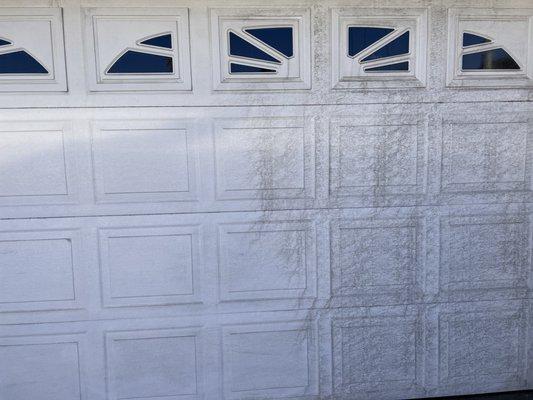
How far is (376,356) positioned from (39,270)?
196 cm

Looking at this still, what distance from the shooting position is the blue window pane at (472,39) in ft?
9.34

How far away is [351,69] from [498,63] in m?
0.85

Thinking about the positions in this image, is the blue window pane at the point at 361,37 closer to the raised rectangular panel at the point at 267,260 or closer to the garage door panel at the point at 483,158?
the garage door panel at the point at 483,158

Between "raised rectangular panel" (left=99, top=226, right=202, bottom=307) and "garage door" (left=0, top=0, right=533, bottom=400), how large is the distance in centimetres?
1

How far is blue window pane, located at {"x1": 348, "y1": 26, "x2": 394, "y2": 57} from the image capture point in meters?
2.79

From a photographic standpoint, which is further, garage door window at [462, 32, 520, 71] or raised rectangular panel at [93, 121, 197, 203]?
garage door window at [462, 32, 520, 71]

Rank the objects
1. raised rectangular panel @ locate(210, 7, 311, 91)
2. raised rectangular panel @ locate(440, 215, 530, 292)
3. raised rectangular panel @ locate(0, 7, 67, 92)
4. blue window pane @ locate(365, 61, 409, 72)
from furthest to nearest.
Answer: raised rectangular panel @ locate(440, 215, 530, 292) < blue window pane @ locate(365, 61, 409, 72) < raised rectangular panel @ locate(210, 7, 311, 91) < raised rectangular panel @ locate(0, 7, 67, 92)

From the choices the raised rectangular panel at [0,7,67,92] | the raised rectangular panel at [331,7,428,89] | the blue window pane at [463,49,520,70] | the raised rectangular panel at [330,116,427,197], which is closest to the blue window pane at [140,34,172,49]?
the raised rectangular panel at [0,7,67,92]

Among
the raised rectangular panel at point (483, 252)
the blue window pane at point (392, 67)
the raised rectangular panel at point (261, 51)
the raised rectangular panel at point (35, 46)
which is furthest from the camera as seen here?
the raised rectangular panel at point (483, 252)

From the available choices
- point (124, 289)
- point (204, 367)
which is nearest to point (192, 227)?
point (124, 289)

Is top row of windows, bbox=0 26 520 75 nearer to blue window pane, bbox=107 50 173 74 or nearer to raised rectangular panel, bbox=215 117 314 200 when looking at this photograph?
blue window pane, bbox=107 50 173 74

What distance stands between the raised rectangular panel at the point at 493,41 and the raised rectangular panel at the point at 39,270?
229cm

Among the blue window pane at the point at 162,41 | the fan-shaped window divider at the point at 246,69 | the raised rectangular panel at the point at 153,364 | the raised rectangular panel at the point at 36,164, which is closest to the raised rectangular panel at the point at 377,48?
the fan-shaped window divider at the point at 246,69

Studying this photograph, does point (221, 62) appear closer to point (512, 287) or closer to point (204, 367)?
point (204, 367)
